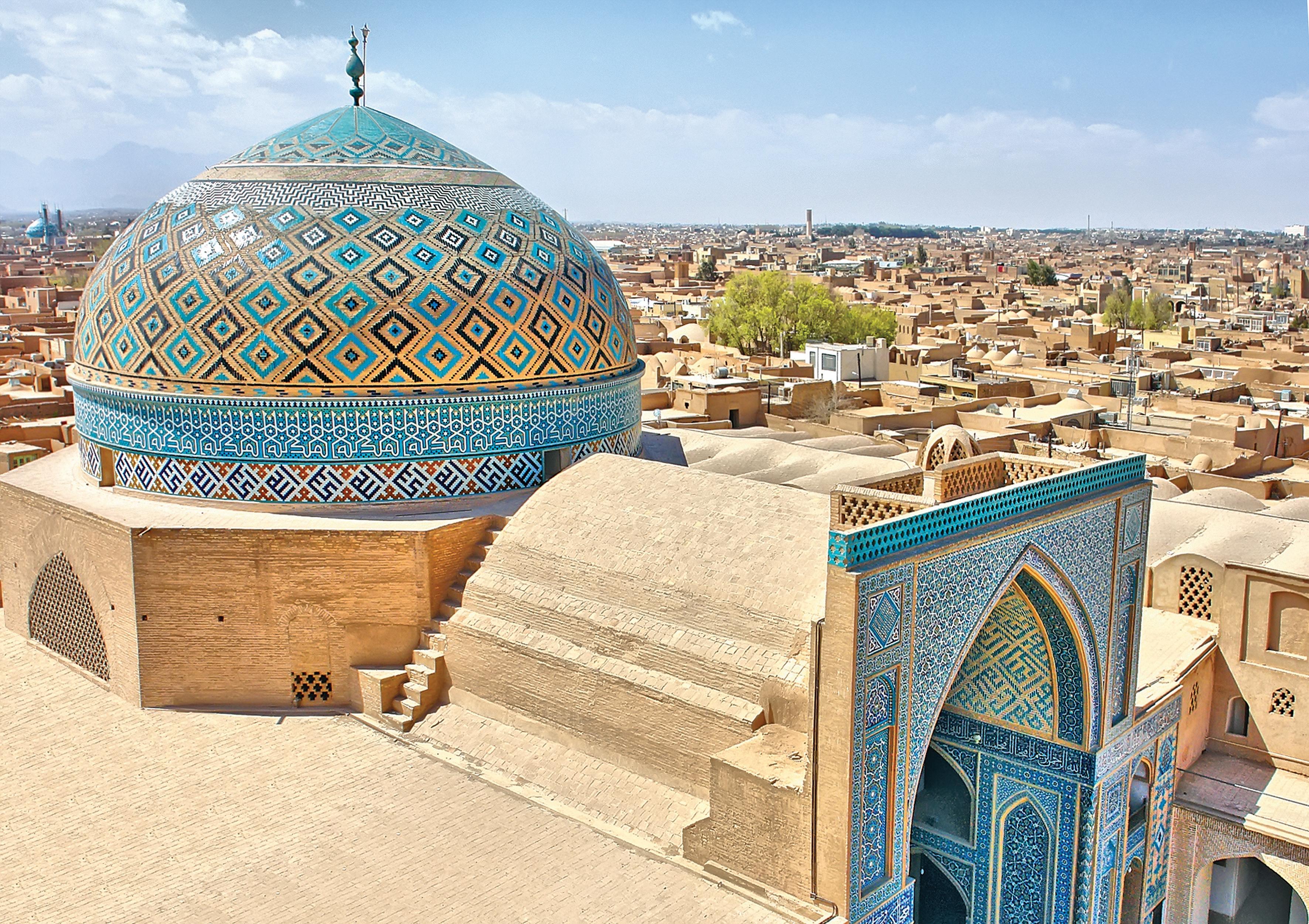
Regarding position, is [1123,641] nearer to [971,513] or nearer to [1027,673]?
[1027,673]

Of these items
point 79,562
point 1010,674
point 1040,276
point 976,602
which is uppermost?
point 1040,276

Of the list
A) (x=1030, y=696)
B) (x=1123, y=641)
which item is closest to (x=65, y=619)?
(x=1030, y=696)

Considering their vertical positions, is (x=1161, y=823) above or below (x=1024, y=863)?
below

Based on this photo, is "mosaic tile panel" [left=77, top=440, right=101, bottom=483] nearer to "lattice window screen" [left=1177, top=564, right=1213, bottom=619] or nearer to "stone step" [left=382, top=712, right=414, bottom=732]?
"stone step" [left=382, top=712, right=414, bottom=732]

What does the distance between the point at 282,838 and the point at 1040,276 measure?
227 feet

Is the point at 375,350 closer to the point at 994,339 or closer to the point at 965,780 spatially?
the point at 965,780

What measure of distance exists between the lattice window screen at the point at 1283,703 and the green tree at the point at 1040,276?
214 ft

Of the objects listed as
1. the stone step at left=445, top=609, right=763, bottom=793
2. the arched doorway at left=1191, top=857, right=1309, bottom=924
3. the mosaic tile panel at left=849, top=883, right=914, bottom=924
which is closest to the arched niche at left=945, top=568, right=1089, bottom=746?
the mosaic tile panel at left=849, top=883, right=914, bottom=924

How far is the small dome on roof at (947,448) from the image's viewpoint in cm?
718

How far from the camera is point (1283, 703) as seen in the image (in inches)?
330

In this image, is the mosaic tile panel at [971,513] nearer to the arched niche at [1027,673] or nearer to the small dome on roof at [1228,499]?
the arched niche at [1027,673]

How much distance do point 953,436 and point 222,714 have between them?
4.90 metres

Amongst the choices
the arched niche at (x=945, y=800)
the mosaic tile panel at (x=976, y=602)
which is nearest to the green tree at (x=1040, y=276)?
the arched niche at (x=945, y=800)

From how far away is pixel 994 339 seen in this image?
34.6m
